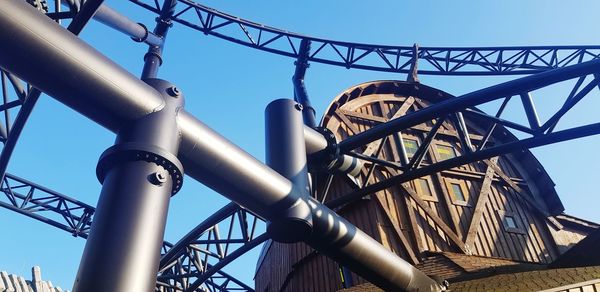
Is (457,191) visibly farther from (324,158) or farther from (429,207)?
(324,158)

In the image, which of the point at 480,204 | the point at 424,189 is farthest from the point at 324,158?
the point at 480,204

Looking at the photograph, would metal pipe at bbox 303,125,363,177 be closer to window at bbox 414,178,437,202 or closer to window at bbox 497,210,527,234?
window at bbox 414,178,437,202

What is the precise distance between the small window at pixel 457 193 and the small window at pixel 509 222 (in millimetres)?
1190

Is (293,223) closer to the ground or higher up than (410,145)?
closer to the ground

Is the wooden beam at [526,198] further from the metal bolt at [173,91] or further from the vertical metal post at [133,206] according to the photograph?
the vertical metal post at [133,206]

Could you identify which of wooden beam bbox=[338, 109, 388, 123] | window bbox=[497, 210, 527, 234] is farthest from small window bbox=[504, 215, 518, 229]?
wooden beam bbox=[338, 109, 388, 123]

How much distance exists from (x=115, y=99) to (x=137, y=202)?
33.7 inches

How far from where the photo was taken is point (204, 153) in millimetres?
3715

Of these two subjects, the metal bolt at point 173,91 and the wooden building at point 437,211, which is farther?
the wooden building at point 437,211

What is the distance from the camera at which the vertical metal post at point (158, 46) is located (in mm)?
5719

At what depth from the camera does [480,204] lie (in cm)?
1103

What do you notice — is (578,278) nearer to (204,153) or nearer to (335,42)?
(204,153)

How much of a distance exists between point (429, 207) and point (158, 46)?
711cm

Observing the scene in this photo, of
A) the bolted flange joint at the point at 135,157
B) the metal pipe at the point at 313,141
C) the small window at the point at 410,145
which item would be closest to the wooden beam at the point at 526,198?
the small window at the point at 410,145
